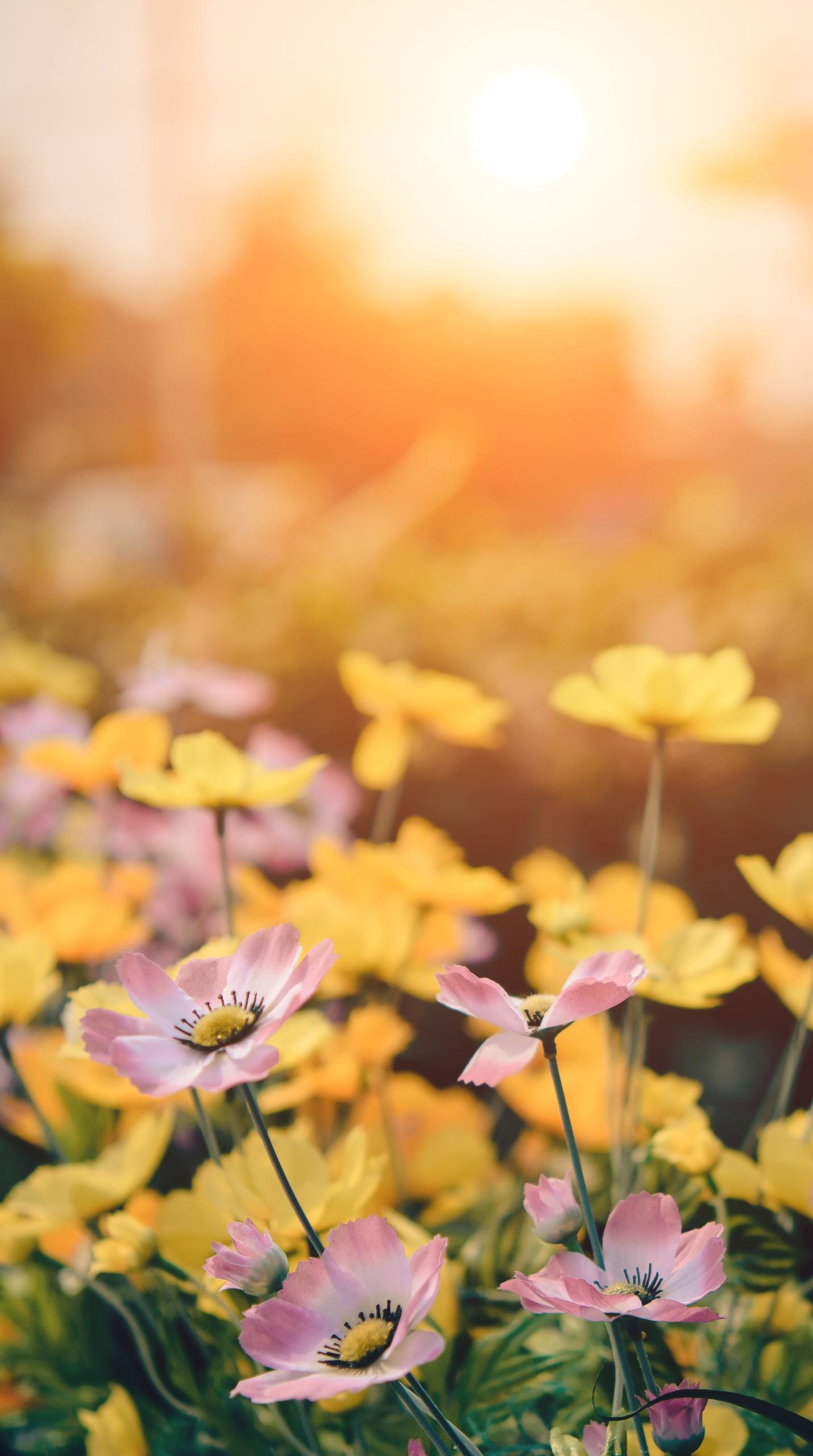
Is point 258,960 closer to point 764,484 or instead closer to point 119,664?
point 119,664

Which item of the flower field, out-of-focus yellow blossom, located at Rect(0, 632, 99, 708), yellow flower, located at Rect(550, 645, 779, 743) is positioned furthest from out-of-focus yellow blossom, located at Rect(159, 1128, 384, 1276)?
out-of-focus yellow blossom, located at Rect(0, 632, 99, 708)

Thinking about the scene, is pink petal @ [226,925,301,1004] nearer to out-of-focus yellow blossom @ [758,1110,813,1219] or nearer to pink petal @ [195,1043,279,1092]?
pink petal @ [195,1043,279,1092]

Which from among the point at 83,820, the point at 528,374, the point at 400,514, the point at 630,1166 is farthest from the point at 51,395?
the point at 630,1166

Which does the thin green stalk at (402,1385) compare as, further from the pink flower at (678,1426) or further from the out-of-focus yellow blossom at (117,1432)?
the out-of-focus yellow blossom at (117,1432)

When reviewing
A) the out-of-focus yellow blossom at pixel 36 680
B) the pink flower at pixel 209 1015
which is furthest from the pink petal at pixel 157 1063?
the out-of-focus yellow blossom at pixel 36 680

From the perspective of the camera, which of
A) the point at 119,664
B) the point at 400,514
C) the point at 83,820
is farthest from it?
the point at 400,514

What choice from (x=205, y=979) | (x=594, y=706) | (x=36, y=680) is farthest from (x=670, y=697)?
(x=36, y=680)
